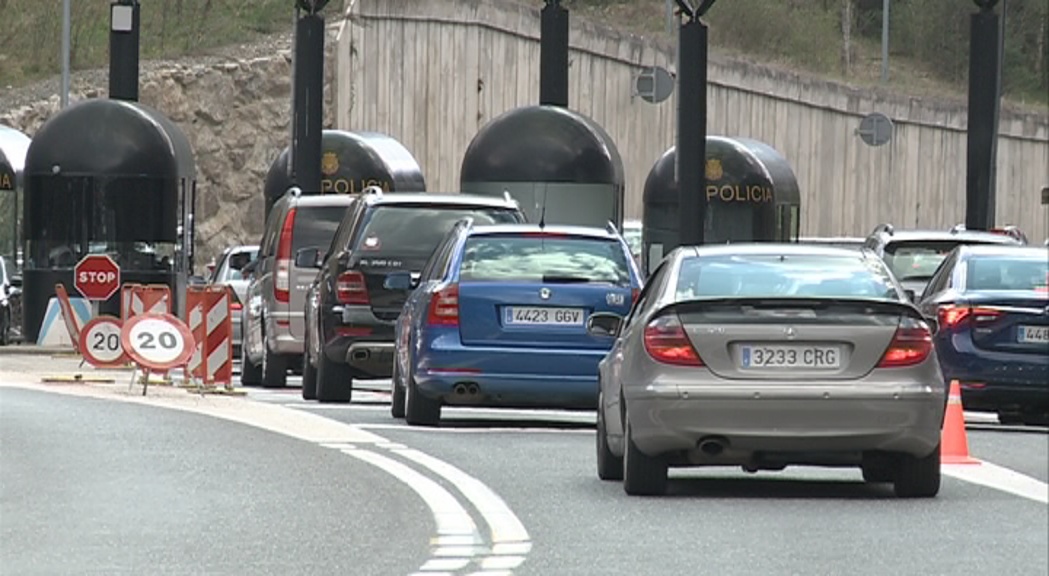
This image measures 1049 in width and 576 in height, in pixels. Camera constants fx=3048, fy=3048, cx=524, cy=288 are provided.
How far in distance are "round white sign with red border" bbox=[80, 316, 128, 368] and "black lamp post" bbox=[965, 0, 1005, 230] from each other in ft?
43.6

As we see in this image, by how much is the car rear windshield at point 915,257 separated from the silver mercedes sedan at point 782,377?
42.3ft

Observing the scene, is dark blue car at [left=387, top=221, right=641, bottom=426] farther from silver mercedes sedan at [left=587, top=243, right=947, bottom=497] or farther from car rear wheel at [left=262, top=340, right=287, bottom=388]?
car rear wheel at [left=262, top=340, right=287, bottom=388]

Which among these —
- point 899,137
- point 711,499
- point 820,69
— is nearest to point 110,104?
point 711,499

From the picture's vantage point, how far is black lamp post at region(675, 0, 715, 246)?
119 ft

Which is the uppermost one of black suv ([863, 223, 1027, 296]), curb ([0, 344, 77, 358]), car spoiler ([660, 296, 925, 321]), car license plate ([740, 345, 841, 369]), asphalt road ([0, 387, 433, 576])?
black suv ([863, 223, 1027, 296])

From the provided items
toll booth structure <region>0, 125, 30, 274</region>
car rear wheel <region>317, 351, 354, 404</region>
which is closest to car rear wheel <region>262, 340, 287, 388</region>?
car rear wheel <region>317, 351, 354, 404</region>

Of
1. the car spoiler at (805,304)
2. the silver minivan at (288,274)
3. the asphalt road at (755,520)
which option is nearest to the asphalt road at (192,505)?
the asphalt road at (755,520)

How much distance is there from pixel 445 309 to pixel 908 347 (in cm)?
614

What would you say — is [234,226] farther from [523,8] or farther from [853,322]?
[853,322]

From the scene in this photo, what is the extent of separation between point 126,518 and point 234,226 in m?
47.7

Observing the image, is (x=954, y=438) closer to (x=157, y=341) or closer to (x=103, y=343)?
(x=157, y=341)

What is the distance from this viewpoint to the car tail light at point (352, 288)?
24.4 m

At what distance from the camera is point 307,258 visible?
1067 inches

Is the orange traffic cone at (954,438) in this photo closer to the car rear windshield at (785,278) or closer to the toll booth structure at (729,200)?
the car rear windshield at (785,278)
